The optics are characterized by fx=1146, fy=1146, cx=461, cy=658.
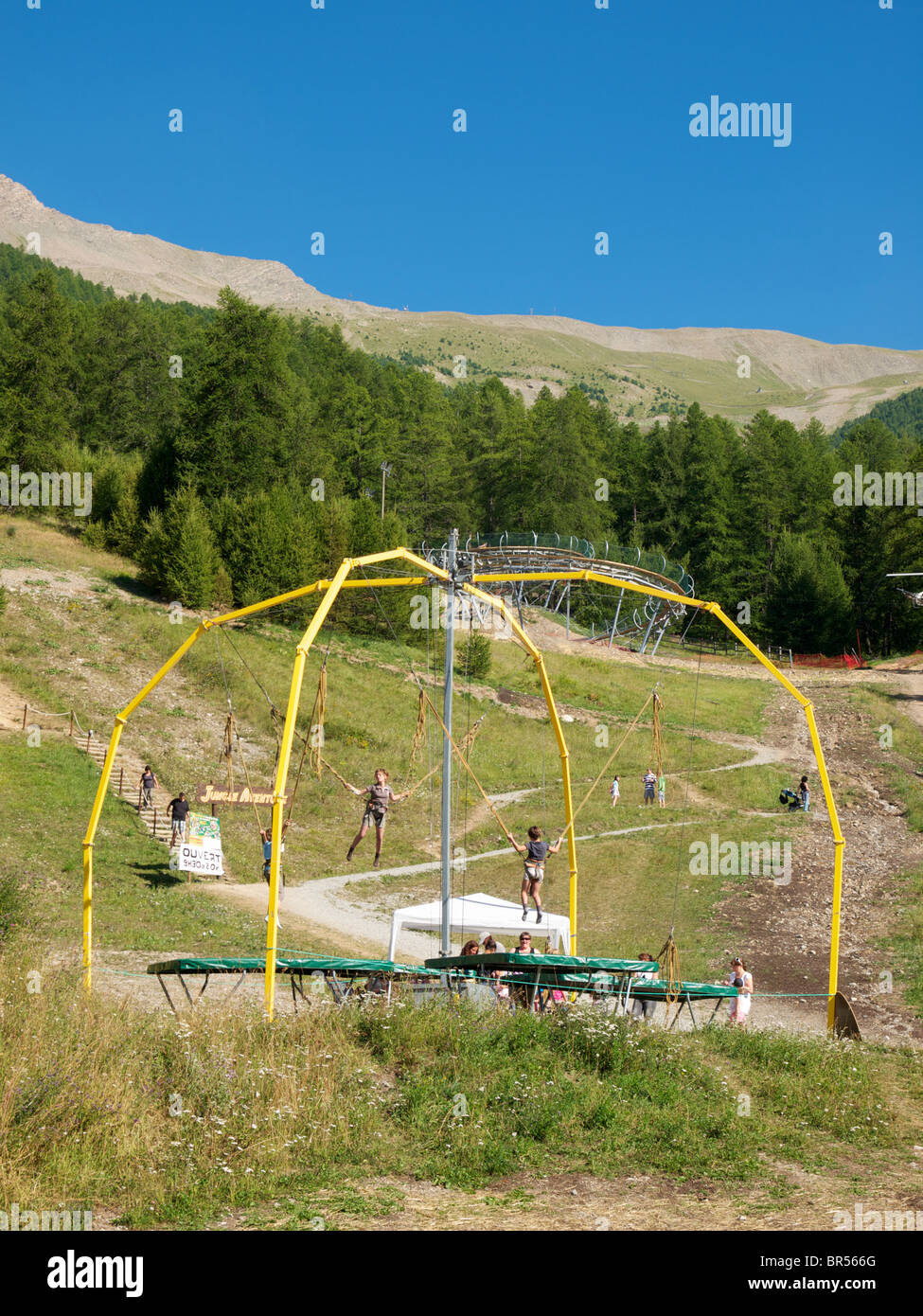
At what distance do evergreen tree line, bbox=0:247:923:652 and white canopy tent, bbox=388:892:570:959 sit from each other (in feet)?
122

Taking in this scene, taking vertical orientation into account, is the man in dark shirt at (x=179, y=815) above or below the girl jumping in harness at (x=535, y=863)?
below

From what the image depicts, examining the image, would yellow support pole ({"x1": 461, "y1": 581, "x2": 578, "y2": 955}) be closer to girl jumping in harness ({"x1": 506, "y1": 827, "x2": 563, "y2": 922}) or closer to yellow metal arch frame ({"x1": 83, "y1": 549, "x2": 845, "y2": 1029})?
yellow metal arch frame ({"x1": 83, "y1": 549, "x2": 845, "y2": 1029})

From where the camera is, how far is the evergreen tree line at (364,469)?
60.4 m

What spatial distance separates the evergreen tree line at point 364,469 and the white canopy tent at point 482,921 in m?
37.1

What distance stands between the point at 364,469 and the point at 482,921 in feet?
236

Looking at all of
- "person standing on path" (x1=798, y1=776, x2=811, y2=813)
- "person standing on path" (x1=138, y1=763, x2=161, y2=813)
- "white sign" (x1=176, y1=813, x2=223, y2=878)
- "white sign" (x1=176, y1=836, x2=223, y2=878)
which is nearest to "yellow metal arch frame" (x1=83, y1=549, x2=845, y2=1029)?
"white sign" (x1=176, y1=836, x2=223, y2=878)

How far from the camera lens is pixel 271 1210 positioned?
871cm

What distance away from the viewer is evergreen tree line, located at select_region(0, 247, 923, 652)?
198ft

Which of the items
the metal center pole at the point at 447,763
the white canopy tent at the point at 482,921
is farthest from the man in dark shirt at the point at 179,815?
the metal center pole at the point at 447,763

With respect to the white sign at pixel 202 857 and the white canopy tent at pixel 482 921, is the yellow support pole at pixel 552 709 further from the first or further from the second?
the white sign at pixel 202 857

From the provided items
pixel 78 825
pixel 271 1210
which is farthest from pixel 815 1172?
pixel 78 825

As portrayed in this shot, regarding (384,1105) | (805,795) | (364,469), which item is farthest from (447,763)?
(364,469)
